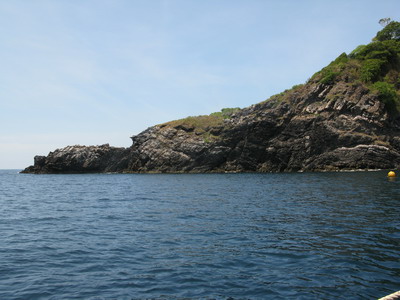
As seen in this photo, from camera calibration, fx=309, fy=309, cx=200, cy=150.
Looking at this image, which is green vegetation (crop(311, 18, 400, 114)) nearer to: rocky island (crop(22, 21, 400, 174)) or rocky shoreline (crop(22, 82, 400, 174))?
rocky island (crop(22, 21, 400, 174))

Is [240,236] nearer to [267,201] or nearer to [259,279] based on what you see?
[259,279]

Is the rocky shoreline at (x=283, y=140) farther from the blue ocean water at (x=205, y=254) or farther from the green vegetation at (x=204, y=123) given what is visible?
the blue ocean water at (x=205, y=254)

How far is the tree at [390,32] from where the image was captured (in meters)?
102

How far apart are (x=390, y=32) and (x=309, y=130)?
49.4 m

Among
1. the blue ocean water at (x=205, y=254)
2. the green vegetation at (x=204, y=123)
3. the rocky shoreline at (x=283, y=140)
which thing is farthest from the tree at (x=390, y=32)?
the blue ocean water at (x=205, y=254)

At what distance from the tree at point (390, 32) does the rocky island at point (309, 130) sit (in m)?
0.17

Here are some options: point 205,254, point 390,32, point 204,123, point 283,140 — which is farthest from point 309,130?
point 205,254

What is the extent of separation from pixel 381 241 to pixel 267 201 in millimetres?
16103

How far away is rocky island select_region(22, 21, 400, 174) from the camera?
81.1 metres

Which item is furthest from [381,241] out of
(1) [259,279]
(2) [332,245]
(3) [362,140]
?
(3) [362,140]

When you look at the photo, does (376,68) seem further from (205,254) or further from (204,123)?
(205,254)

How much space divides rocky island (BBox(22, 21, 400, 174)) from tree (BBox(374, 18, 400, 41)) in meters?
0.17

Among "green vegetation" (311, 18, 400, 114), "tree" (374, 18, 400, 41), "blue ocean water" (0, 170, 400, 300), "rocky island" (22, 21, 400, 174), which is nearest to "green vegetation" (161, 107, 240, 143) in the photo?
"rocky island" (22, 21, 400, 174)

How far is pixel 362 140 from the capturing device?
7938cm
